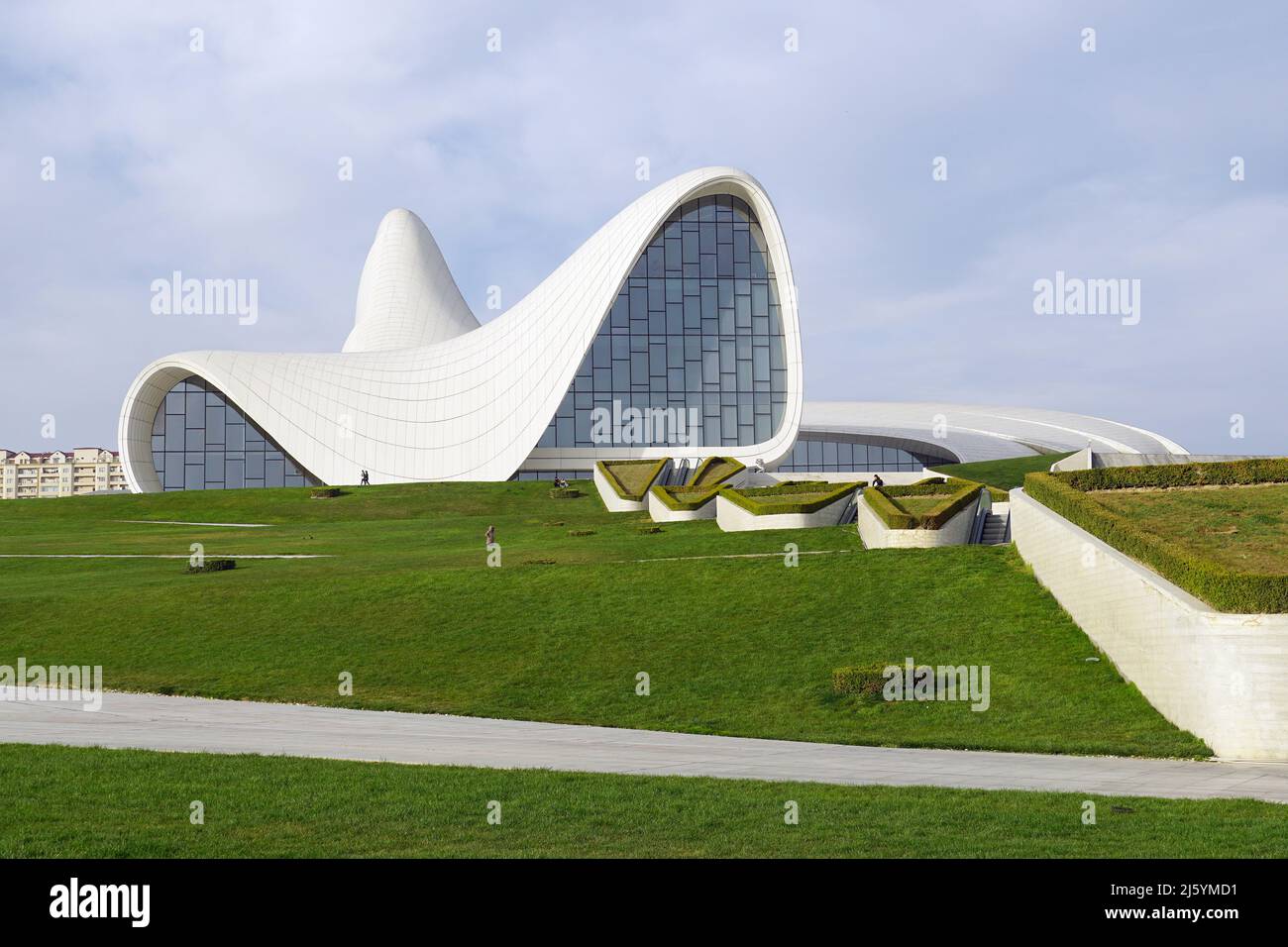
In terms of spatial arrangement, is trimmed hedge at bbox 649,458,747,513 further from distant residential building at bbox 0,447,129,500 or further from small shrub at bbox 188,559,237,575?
distant residential building at bbox 0,447,129,500

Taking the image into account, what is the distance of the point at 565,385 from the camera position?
5794cm

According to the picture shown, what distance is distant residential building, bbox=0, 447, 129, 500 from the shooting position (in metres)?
176

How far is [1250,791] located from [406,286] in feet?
239

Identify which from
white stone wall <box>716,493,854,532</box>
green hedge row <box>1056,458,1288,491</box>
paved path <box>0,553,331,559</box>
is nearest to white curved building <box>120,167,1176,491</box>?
paved path <box>0,553,331,559</box>

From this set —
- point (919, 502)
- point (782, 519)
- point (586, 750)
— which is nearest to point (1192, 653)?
point (586, 750)

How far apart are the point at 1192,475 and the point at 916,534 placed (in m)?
5.49

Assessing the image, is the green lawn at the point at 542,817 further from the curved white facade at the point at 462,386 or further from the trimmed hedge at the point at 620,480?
the curved white facade at the point at 462,386

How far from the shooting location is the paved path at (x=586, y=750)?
422 inches

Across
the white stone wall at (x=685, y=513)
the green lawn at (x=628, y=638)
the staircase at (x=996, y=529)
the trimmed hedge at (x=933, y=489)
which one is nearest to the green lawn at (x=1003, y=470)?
the white stone wall at (x=685, y=513)

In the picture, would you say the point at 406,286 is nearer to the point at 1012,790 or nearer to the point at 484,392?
the point at 484,392

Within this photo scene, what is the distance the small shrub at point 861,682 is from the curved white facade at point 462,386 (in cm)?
4223

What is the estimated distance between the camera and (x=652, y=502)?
38.3 metres

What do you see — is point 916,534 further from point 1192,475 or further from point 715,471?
point 715,471
